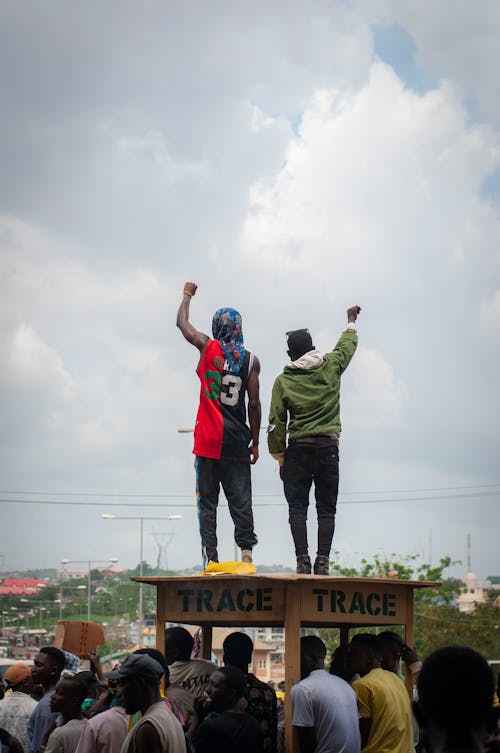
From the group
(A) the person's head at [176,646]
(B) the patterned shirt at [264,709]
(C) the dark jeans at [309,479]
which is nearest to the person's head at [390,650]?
(B) the patterned shirt at [264,709]

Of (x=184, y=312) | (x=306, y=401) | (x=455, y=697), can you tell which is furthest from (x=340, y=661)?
(x=455, y=697)

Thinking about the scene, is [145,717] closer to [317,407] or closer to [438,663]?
[438,663]

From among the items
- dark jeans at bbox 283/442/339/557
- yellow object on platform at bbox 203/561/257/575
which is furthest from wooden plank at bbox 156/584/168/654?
dark jeans at bbox 283/442/339/557

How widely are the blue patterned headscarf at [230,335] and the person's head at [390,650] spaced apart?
3.00m

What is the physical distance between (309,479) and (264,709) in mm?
2458

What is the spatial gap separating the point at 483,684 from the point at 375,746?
13.1ft

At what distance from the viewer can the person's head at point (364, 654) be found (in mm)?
7285

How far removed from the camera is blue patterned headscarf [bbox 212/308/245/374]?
9602 mm

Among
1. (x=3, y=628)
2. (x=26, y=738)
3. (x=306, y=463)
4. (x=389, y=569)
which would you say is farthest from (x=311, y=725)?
(x=3, y=628)

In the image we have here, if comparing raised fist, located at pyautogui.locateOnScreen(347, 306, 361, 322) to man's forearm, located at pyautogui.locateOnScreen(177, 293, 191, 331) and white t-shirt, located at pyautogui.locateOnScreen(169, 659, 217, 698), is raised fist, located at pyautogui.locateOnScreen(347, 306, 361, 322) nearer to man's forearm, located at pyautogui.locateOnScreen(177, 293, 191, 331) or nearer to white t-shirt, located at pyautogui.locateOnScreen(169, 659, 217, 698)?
man's forearm, located at pyautogui.locateOnScreen(177, 293, 191, 331)

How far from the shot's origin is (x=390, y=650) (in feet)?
25.3

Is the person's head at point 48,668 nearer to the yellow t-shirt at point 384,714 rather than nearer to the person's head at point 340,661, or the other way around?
the person's head at point 340,661

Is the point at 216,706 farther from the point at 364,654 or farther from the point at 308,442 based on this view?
the point at 308,442

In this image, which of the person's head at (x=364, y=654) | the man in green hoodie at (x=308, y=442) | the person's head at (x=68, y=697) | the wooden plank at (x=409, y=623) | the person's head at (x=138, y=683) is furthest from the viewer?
the man in green hoodie at (x=308, y=442)
